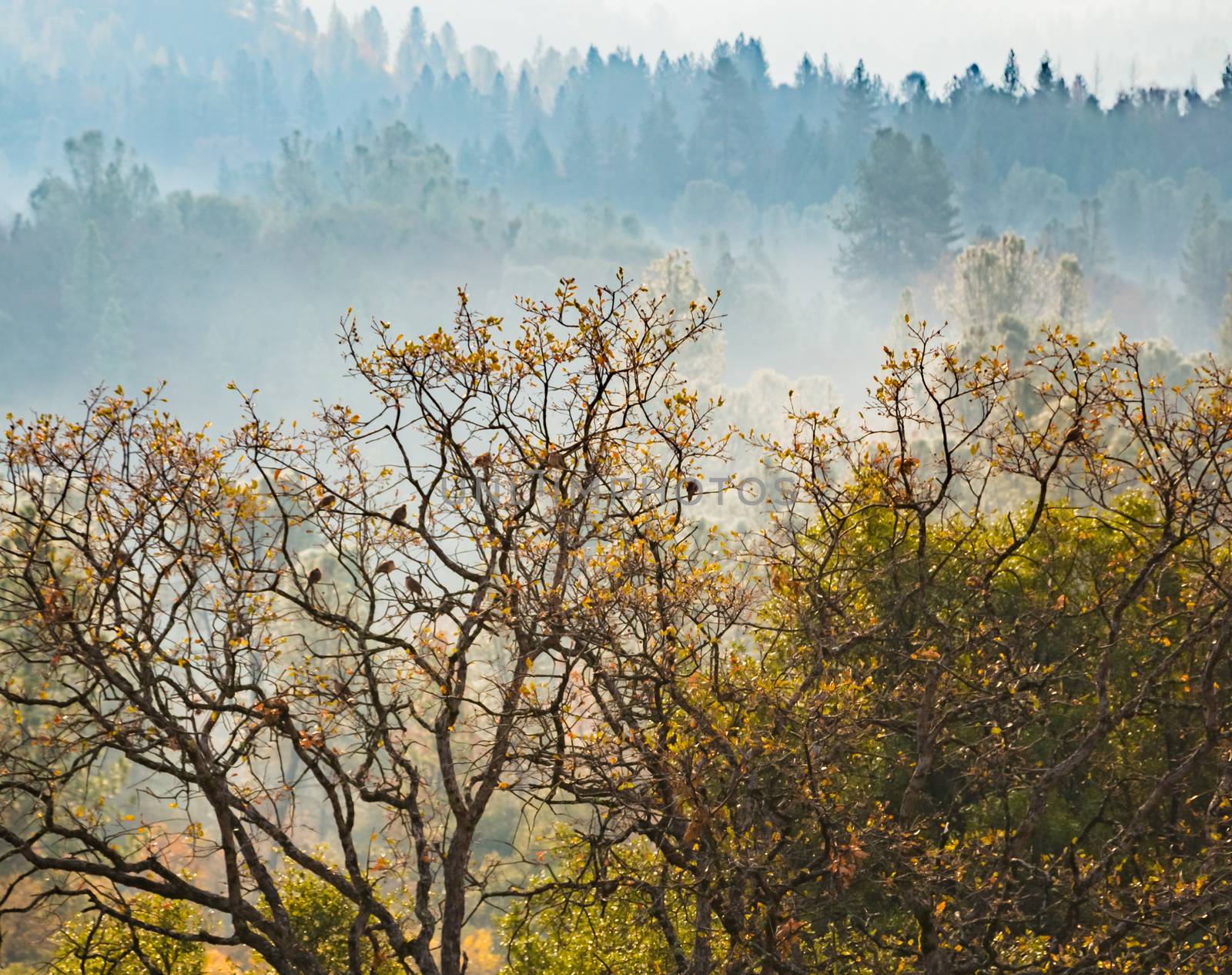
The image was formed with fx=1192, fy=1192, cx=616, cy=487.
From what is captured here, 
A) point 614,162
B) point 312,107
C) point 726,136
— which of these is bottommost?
point 726,136

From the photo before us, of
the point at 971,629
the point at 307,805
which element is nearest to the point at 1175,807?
the point at 971,629

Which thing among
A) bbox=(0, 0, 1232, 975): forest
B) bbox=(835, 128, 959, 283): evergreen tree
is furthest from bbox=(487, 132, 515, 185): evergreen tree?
bbox=(0, 0, 1232, 975): forest

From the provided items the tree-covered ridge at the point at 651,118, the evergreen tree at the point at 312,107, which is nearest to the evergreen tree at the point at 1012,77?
the tree-covered ridge at the point at 651,118

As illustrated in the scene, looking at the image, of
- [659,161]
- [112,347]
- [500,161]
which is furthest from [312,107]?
[112,347]

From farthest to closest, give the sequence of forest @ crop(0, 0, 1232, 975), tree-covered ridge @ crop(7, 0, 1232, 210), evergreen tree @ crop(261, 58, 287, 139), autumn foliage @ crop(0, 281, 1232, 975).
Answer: evergreen tree @ crop(261, 58, 287, 139)
tree-covered ridge @ crop(7, 0, 1232, 210)
forest @ crop(0, 0, 1232, 975)
autumn foliage @ crop(0, 281, 1232, 975)

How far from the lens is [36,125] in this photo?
180 metres

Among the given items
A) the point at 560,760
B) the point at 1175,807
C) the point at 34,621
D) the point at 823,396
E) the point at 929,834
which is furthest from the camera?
the point at 823,396

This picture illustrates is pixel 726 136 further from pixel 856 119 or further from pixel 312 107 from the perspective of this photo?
pixel 312 107

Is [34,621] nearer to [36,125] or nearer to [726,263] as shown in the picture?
[726,263]

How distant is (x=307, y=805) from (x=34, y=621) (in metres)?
37.7

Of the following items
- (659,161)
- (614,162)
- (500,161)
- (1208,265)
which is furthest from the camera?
(500,161)

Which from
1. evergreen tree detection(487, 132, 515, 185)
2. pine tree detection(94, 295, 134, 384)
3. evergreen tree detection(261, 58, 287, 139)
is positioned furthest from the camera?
evergreen tree detection(261, 58, 287, 139)

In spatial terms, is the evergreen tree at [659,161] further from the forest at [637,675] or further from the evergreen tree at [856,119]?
the forest at [637,675]

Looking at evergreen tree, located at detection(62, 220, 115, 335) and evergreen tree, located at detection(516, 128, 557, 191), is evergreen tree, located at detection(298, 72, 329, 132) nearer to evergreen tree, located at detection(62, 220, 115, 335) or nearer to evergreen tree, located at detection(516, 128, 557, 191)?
evergreen tree, located at detection(516, 128, 557, 191)
